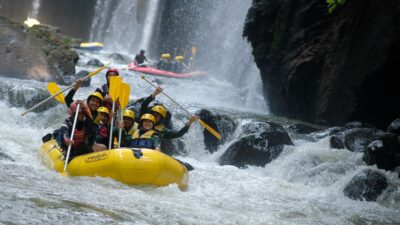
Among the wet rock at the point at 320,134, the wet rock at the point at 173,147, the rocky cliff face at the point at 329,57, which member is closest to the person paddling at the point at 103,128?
the wet rock at the point at 173,147

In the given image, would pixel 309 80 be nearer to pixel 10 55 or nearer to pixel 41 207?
pixel 10 55

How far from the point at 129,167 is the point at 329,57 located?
23.2ft

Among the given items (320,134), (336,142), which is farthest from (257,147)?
(320,134)

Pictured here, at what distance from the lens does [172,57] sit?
3250 cm

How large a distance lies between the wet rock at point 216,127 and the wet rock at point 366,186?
327cm

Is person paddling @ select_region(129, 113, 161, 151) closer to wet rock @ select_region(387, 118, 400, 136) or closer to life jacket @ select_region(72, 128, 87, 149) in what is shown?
life jacket @ select_region(72, 128, 87, 149)

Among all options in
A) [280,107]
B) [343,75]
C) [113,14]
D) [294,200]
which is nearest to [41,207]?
[294,200]

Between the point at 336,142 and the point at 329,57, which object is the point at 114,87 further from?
the point at 329,57

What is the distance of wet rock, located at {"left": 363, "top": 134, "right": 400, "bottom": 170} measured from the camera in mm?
8008

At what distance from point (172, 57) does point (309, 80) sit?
20692 millimetres

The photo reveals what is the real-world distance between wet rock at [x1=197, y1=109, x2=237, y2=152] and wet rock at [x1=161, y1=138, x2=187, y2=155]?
1.89ft

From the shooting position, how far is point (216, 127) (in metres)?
10.4

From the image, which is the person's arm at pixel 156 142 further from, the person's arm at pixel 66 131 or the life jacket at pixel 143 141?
the person's arm at pixel 66 131

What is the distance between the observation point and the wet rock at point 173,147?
9555 millimetres
